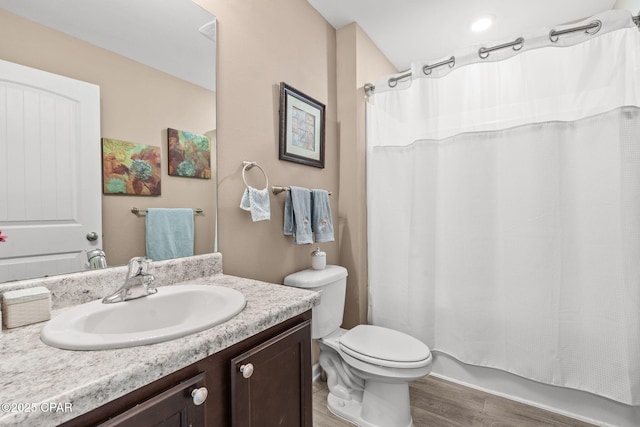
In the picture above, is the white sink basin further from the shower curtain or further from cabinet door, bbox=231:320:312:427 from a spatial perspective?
the shower curtain

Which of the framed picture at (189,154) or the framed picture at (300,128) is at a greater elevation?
the framed picture at (300,128)

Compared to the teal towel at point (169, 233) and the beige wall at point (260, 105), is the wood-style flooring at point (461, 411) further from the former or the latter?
the teal towel at point (169, 233)

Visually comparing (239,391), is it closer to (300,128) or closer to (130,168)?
(130,168)

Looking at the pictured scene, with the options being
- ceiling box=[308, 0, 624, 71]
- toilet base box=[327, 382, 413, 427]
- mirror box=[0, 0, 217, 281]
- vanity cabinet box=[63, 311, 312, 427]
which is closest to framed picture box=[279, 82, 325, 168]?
mirror box=[0, 0, 217, 281]

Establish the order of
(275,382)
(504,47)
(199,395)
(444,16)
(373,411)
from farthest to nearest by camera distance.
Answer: (444,16), (504,47), (373,411), (275,382), (199,395)

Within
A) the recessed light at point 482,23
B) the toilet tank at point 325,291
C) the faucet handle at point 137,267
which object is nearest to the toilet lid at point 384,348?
the toilet tank at point 325,291

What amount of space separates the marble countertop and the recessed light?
7.63ft

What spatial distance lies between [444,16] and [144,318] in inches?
92.6

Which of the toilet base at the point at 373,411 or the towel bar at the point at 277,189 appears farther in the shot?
the towel bar at the point at 277,189

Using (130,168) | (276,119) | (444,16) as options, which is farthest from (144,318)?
(444,16)

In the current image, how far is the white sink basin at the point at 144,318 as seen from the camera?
62cm

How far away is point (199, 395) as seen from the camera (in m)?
0.63

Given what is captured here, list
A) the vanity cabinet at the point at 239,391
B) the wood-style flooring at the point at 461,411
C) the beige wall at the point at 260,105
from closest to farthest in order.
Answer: the vanity cabinet at the point at 239,391, the beige wall at the point at 260,105, the wood-style flooring at the point at 461,411

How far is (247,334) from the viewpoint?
75 cm
